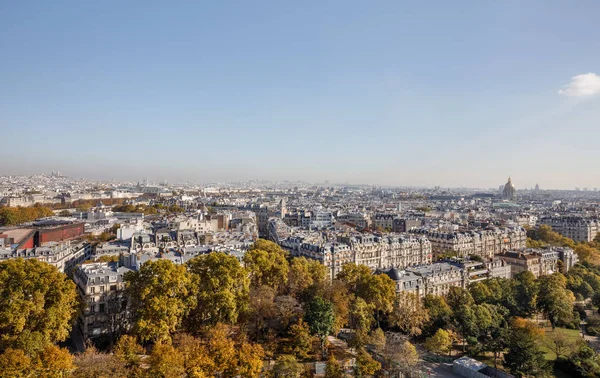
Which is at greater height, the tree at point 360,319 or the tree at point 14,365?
the tree at point 14,365

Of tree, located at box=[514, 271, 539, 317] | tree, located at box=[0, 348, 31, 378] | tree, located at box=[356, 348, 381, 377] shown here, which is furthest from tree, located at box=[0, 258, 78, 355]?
tree, located at box=[514, 271, 539, 317]

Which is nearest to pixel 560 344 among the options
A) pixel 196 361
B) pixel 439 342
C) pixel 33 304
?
pixel 439 342

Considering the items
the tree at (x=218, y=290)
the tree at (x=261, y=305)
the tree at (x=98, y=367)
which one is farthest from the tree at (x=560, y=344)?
the tree at (x=98, y=367)

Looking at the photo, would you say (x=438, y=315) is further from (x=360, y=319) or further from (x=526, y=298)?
(x=526, y=298)

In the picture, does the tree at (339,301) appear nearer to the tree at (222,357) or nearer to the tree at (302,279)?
the tree at (302,279)

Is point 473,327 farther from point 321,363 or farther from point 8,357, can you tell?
point 8,357

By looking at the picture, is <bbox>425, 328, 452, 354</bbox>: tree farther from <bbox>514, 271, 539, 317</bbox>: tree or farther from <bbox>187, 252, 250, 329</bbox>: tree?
<bbox>187, 252, 250, 329</bbox>: tree
